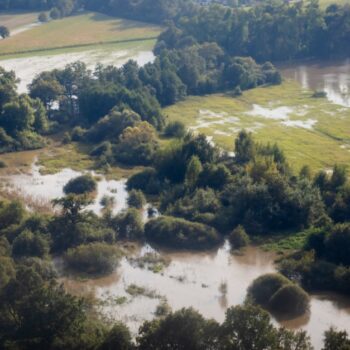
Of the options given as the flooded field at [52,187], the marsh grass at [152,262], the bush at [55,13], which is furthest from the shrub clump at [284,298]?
the bush at [55,13]

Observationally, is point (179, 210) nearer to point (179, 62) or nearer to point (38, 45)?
point (179, 62)

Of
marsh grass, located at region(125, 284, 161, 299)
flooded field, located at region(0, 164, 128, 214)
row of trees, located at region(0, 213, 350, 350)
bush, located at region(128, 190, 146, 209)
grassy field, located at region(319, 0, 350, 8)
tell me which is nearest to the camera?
row of trees, located at region(0, 213, 350, 350)

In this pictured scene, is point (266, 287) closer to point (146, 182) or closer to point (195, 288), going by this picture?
point (195, 288)

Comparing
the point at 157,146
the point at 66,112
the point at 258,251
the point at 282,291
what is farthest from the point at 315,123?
the point at 282,291

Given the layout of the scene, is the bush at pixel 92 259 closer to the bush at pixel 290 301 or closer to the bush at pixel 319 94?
the bush at pixel 290 301

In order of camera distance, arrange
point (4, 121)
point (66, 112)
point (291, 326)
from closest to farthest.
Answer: point (291, 326) → point (4, 121) → point (66, 112)

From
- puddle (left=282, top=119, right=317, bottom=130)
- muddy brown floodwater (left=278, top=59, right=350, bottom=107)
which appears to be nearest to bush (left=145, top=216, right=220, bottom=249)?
puddle (left=282, top=119, right=317, bottom=130)

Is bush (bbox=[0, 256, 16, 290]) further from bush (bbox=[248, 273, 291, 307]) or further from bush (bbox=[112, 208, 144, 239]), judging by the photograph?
bush (bbox=[248, 273, 291, 307])
